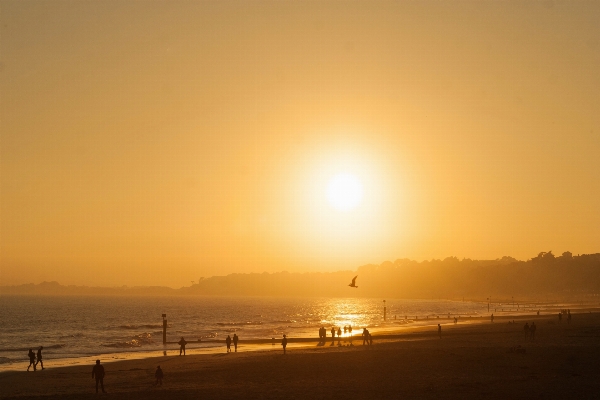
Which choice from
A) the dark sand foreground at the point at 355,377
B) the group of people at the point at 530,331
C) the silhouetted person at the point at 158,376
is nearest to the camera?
the dark sand foreground at the point at 355,377

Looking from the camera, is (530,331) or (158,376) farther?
(530,331)

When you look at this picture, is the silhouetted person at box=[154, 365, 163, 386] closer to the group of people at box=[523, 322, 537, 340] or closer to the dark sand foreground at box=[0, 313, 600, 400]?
the dark sand foreground at box=[0, 313, 600, 400]

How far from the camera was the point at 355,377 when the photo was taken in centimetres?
2892

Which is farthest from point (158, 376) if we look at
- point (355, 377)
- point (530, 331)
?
point (530, 331)

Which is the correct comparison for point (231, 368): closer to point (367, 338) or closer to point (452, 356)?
point (452, 356)

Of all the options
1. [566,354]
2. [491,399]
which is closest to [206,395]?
[491,399]

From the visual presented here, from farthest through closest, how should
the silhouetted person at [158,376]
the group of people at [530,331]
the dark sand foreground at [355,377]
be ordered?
the group of people at [530,331]
the silhouetted person at [158,376]
the dark sand foreground at [355,377]

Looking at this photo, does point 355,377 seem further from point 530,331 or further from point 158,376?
point 530,331

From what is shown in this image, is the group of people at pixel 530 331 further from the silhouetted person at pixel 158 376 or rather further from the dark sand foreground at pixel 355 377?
the silhouetted person at pixel 158 376

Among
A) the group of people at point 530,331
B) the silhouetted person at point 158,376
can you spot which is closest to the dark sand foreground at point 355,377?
the silhouetted person at point 158,376

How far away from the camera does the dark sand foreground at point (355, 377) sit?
2438 cm

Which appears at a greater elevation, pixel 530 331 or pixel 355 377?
pixel 530 331

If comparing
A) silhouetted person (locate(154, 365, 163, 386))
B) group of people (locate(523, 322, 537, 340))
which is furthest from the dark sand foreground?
group of people (locate(523, 322, 537, 340))

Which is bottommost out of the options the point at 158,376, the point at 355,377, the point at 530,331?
the point at 355,377
